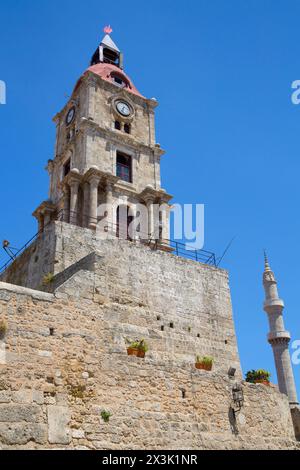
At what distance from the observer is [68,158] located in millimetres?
31312

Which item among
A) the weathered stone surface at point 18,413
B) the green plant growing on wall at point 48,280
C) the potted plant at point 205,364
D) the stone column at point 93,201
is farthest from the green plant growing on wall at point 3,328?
the stone column at point 93,201

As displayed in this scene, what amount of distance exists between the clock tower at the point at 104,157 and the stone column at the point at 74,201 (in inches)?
2.2

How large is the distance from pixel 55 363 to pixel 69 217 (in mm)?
16500

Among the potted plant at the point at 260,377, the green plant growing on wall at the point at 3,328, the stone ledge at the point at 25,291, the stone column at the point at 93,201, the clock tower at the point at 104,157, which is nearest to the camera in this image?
the green plant growing on wall at the point at 3,328

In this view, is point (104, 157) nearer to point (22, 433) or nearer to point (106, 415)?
point (106, 415)

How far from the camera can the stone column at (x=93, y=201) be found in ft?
85.9

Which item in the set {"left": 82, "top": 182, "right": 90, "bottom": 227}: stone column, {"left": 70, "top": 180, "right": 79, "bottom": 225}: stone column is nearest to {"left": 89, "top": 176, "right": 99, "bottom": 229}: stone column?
{"left": 82, "top": 182, "right": 90, "bottom": 227}: stone column

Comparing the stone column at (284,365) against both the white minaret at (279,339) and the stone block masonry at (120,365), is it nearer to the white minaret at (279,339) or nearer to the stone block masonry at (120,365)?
the white minaret at (279,339)

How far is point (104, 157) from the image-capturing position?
29234 millimetres

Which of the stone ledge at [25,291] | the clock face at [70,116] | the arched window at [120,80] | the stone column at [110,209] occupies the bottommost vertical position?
the stone ledge at [25,291]

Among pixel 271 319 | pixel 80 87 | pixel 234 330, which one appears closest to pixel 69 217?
pixel 80 87

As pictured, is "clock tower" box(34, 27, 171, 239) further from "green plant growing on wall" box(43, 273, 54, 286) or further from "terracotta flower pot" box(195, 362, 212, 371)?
"terracotta flower pot" box(195, 362, 212, 371)

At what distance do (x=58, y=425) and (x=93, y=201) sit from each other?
54.4 ft

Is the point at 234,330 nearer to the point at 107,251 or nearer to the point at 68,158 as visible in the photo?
the point at 107,251
